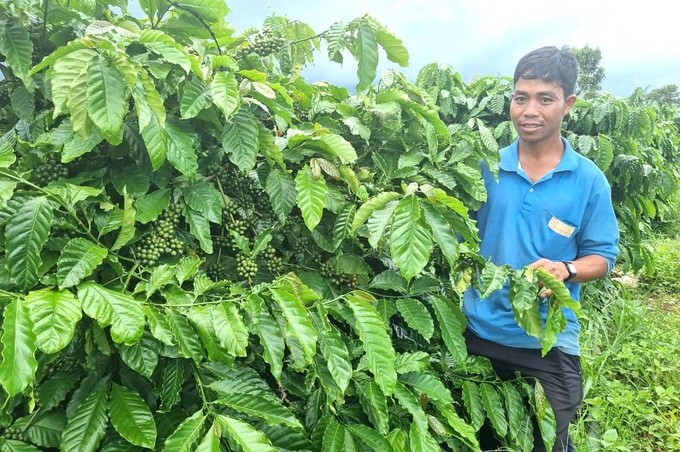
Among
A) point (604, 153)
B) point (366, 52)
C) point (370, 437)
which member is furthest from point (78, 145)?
point (604, 153)

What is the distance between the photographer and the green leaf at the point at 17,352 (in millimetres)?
982

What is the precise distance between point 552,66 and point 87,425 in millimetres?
2180

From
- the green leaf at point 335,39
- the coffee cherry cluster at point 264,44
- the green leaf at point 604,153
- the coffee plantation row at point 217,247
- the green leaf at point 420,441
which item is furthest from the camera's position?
the green leaf at point 604,153

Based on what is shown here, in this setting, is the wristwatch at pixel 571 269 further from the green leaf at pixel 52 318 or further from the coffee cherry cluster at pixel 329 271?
the green leaf at pixel 52 318

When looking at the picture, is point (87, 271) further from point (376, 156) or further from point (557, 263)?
point (557, 263)

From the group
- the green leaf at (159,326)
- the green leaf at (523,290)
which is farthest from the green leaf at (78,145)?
the green leaf at (523,290)

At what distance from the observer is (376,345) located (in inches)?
55.6

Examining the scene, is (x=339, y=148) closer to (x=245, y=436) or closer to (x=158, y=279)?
(x=158, y=279)

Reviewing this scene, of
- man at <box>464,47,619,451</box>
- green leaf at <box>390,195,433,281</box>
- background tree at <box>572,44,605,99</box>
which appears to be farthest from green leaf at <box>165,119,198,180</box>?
background tree at <box>572,44,605,99</box>

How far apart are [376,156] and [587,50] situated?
3572cm

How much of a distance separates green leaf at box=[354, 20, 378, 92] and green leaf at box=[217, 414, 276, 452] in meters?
1.14

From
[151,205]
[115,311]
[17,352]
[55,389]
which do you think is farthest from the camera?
[151,205]

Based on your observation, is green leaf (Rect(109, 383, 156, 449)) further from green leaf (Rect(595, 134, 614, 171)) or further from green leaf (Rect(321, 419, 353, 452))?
green leaf (Rect(595, 134, 614, 171))

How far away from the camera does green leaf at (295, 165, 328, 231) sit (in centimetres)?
148
